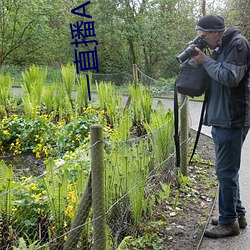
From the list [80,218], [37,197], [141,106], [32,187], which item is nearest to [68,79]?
→ [141,106]

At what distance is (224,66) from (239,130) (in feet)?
1.71

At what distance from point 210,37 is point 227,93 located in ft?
1.50

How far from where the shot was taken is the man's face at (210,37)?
2.89m

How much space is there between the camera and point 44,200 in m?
2.85

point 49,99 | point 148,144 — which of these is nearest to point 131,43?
point 49,99

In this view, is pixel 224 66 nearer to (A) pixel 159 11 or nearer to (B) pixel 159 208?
(B) pixel 159 208

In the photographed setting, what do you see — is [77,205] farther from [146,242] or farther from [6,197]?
[146,242]

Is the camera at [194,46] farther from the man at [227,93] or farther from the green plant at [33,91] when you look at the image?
the green plant at [33,91]

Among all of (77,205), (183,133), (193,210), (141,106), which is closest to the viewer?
(77,205)

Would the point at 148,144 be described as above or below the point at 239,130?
below

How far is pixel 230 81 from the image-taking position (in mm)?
2689

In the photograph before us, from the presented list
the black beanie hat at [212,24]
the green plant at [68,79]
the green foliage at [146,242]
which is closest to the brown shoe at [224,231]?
the green foliage at [146,242]

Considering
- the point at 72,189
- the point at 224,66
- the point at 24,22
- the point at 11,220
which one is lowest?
the point at 11,220

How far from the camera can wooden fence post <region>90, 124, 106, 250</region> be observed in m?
2.26
